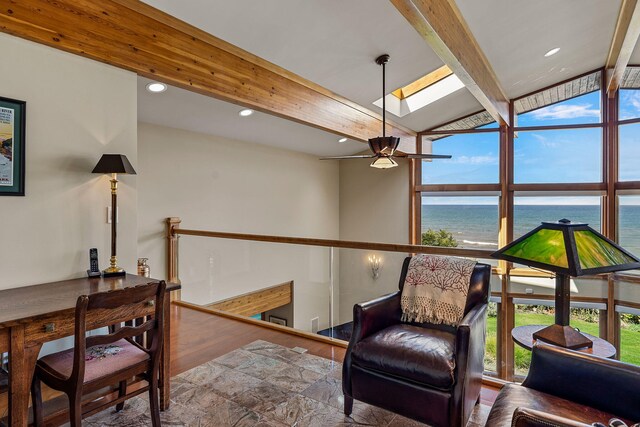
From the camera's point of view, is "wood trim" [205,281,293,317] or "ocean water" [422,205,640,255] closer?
"wood trim" [205,281,293,317]

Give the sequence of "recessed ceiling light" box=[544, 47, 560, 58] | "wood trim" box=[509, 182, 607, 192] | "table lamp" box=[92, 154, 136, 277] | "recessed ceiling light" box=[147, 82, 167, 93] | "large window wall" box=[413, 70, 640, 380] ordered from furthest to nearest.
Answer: "wood trim" box=[509, 182, 607, 192]
"large window wall" box=[413, 70, 640, 380]
"recessed ceiling light" box=[544, 47, 560, 58]
"recessed ceiling light" box=[147, 82, 167, 93]
"table lamp" box=[92, 154, 136, 277]

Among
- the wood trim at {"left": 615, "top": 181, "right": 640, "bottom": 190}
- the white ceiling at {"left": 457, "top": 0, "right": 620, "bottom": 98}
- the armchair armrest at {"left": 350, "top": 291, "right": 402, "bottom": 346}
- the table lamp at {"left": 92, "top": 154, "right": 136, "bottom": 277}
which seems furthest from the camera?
the wood trim at {"left": 615, "top": 181, "right": 640, "bottom": 190}

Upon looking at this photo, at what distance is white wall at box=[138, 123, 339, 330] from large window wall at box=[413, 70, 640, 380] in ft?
9.94

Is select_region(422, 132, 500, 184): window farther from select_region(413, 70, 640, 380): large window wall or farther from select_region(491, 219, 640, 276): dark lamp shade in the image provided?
select_region(491, 219, 640, 276): dark lamp shade

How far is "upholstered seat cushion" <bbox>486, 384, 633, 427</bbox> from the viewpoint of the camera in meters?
1.49

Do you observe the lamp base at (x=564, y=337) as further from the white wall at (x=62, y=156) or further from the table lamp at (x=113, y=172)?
the white wall at (x=62, y=156)

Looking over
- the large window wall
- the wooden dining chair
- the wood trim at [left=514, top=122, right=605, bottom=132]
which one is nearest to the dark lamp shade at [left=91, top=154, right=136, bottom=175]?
the wooden dining chair

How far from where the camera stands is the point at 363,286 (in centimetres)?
430

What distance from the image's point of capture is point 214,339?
3.72m

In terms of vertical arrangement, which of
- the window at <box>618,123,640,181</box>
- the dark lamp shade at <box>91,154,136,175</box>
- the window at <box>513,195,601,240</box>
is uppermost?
the window at <box>618,123,640,181</box>

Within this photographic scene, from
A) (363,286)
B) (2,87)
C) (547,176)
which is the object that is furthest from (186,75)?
(547,176)

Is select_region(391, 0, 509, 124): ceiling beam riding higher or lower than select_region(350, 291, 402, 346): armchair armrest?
higher

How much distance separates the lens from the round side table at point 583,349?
1.90 metres

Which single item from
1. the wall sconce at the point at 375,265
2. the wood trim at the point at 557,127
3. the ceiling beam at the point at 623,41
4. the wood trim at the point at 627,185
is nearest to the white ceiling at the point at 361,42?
the ceiling beam at the point at 623,41
